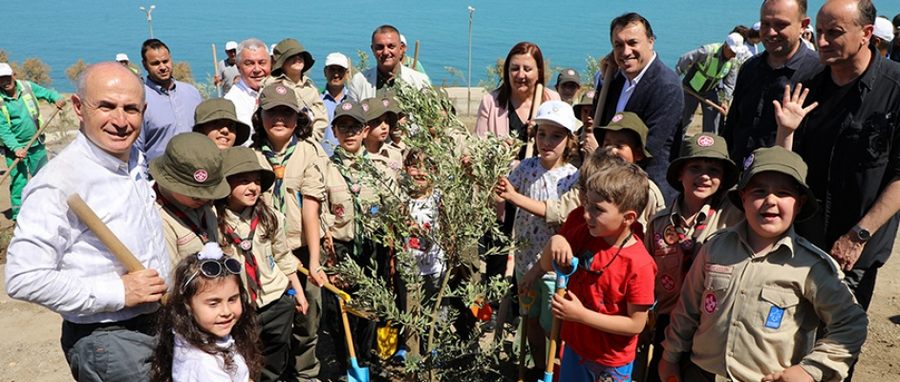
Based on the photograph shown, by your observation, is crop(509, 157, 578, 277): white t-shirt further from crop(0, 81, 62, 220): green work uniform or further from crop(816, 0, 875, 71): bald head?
crop(0, 81, 62, 220): green work uniform

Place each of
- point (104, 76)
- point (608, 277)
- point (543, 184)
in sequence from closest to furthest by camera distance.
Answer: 1. point (104, 76)
2. point (608, 277)
3. point (543, 184)

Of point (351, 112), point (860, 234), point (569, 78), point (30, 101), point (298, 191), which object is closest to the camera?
point (860, 234)

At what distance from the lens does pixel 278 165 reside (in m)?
4.81

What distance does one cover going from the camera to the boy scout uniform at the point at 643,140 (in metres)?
4.17

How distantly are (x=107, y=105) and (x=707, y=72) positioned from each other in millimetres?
8080

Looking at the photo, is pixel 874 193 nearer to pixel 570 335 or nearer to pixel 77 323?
pixel 570 335

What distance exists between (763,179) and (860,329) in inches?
29.3

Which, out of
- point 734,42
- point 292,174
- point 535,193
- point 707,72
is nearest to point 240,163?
point 292,174

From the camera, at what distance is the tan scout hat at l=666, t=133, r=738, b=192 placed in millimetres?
3721

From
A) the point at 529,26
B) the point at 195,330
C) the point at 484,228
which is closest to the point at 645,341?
the point at 484,228

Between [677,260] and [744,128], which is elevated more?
[744,128]

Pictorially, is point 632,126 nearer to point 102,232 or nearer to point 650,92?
point 650,92

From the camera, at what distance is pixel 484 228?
3775mm

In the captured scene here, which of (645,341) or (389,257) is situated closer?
(645,341)
